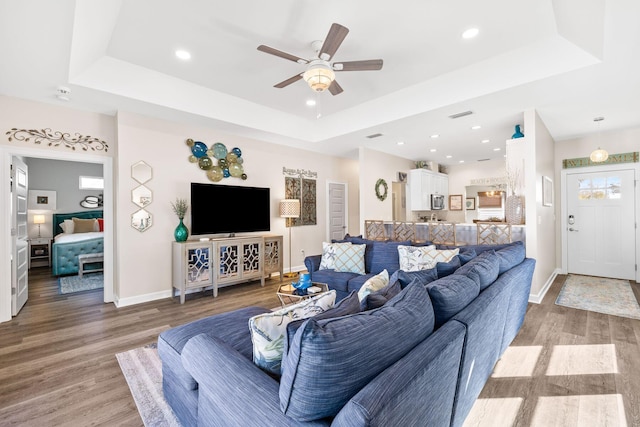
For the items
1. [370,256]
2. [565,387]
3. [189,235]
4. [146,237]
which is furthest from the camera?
[189,235]

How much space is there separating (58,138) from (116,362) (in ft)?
9.80

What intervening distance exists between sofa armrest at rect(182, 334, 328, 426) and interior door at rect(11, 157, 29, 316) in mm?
3679

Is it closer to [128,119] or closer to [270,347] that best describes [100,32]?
[128,119]

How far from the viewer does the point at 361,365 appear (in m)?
0.97

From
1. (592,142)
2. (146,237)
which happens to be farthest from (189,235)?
(592,142)

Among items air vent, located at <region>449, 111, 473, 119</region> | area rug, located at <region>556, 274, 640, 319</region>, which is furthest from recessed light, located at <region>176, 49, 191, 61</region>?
area rug, located at <region>556, 274, 640, 319</region>

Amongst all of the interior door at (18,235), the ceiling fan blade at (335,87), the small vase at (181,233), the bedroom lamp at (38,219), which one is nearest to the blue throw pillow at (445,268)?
the ceiling fan blade at (335,87)

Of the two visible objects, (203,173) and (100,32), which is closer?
(100,32)

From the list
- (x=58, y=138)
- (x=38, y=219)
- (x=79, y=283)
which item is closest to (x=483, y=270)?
(x=58, y=138)

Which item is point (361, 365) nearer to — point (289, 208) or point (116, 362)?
point (116, 362)

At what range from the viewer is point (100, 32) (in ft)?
8.86

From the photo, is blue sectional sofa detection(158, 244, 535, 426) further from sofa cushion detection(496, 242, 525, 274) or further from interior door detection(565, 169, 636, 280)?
interior door detection(565, 169, 636, 280)

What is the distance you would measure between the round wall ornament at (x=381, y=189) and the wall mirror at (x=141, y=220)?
4226 millimetres

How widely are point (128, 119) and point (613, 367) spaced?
580 cm
